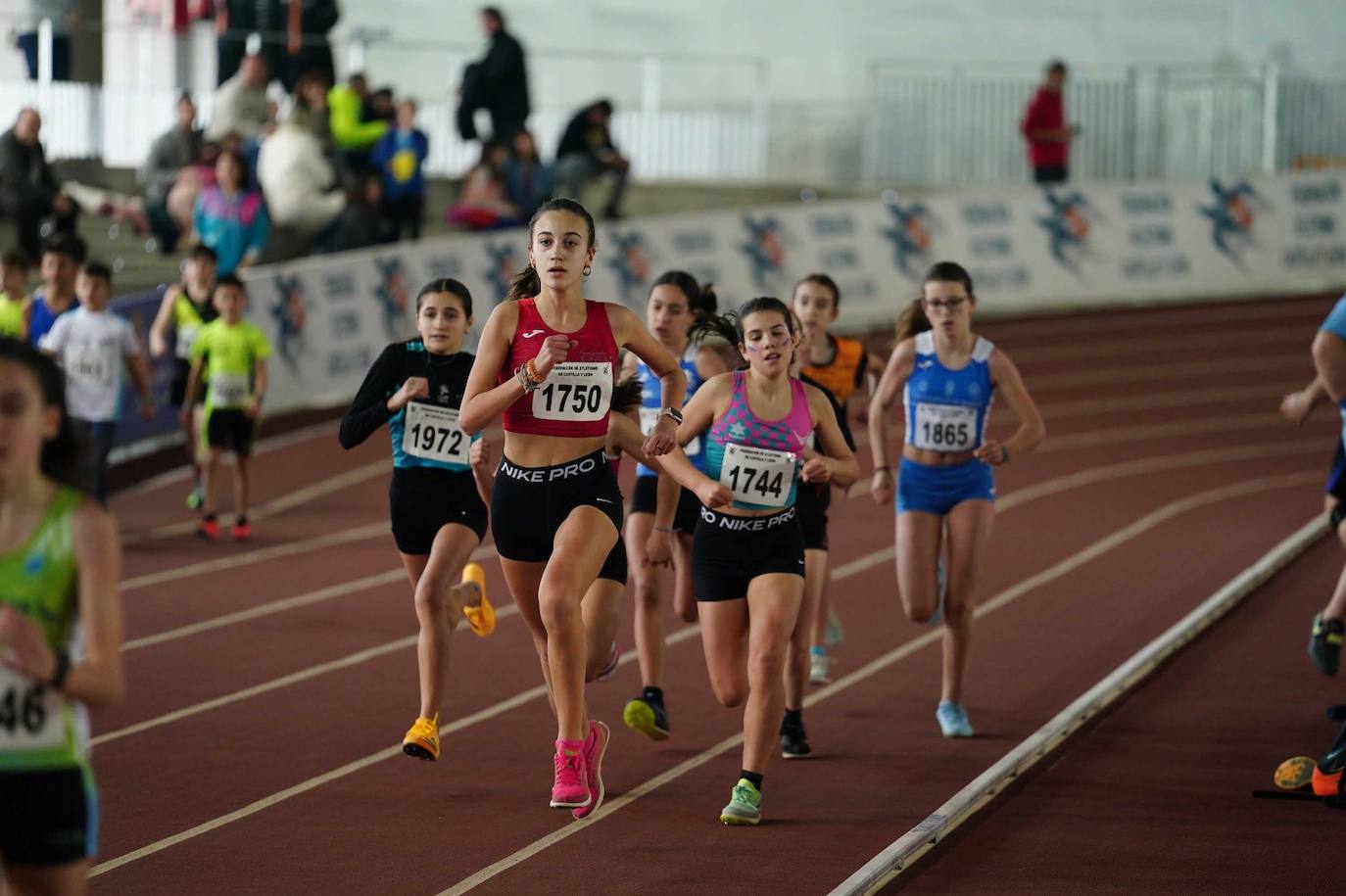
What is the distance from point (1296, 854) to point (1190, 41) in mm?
24208

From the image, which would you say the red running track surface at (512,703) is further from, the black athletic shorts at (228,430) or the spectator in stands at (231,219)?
the spectator in stands at (231,219)

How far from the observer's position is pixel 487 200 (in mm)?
22219

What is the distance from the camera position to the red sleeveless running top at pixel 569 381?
21.7ft

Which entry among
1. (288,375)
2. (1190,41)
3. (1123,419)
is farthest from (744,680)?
(1190,41)

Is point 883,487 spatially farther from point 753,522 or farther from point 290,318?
point 290,318

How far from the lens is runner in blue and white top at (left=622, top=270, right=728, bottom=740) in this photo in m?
8.08

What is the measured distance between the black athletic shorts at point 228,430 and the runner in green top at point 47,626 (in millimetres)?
10480

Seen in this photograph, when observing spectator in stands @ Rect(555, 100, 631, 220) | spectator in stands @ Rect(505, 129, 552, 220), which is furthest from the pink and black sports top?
spectator in stands @ Rect(555, 100, 631, 220)

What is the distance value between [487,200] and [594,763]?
16.0 m

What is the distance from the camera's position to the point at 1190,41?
29.1m

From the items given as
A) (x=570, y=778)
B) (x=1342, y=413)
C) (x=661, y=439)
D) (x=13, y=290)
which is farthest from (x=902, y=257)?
(x=570, y=778)

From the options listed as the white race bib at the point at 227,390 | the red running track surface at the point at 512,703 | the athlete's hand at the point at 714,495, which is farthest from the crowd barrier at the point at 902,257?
the athlete's hand at the point at 714,495

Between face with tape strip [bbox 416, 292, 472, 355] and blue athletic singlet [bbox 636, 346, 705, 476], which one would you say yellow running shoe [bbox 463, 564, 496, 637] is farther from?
face with tape strip [bbox 416, 292, 472, 355]

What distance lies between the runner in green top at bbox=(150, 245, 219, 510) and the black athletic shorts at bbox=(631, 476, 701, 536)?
6.78 metres
